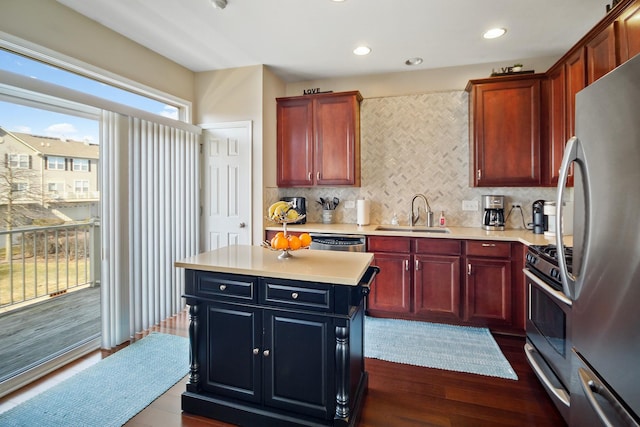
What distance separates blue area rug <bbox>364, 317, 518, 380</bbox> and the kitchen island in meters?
0.81

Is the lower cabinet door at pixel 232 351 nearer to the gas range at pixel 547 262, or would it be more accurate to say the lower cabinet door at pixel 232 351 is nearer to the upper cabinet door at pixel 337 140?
the gas range at pixel 547 262

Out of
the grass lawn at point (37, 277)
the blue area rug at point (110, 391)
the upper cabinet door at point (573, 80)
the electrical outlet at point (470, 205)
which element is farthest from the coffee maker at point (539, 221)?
the grass lawn at point (37, 277)

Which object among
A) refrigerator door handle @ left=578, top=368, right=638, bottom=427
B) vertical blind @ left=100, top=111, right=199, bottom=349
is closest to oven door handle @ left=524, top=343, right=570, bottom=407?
refrigerator door handle @ left=578, top=368, right=638, bottom=427

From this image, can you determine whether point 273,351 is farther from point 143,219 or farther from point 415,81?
point 415,81

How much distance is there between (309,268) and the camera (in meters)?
1.73

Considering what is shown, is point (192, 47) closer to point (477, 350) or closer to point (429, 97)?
point (429, 97)

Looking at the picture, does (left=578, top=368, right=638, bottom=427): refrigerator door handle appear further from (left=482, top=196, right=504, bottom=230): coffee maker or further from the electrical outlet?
the electrical outlet

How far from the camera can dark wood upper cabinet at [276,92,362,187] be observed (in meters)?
3.70

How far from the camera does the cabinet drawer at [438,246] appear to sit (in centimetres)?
312

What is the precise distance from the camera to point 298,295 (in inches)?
65.8

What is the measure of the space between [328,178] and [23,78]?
2.74m

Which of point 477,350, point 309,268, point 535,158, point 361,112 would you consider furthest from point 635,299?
point 361,112

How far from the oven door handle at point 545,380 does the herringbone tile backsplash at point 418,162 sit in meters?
1.74

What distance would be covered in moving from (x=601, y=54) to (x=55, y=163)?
171 inches
